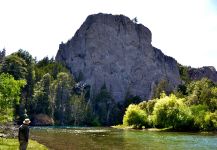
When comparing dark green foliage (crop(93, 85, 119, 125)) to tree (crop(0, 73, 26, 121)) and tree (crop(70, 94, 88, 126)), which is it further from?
tree (crop(0, 73, 26, 121))

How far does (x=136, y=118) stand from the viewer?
12800 cm

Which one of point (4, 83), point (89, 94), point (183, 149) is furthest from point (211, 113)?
point (89, 94)

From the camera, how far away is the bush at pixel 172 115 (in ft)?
348

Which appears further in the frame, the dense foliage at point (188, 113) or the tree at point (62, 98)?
the tree at point (62, 98)

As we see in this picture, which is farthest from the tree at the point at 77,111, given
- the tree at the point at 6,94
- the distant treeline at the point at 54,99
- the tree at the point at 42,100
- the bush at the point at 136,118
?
the tree at the point at 6,94

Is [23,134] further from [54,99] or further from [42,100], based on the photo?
[54,99]

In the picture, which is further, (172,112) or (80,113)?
(80,113)

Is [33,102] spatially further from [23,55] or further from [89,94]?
[89,94]

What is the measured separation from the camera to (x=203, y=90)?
401 ft

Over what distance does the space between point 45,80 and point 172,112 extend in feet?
244

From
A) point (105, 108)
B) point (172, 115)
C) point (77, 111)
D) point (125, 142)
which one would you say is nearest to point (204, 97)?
point (172, 115)

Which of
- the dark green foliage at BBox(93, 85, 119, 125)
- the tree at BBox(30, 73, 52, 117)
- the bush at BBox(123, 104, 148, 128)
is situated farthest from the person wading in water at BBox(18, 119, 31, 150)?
the dark green foliage at BBox(93, 85, 119, 125)

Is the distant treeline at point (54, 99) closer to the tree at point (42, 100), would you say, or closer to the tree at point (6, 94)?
the tree at point (42, 100)

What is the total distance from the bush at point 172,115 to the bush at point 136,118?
11.6 meters
